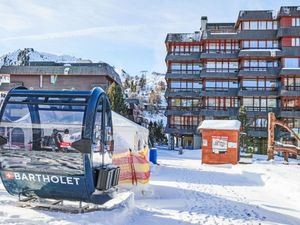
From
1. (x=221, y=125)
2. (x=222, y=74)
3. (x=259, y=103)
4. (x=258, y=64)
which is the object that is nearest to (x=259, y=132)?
(x=259, y=103)

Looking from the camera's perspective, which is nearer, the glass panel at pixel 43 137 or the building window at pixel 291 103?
the glass panel at pixel 43 137

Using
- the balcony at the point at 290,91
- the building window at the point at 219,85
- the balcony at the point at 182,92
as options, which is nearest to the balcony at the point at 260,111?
the balcony at the point at 290,91

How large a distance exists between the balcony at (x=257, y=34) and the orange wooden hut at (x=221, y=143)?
2671 centimetres

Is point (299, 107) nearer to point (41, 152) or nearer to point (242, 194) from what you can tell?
point (242, 194)

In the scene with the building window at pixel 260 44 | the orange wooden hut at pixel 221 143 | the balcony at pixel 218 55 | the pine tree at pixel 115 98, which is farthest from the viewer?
the balcony at pixel 218 55

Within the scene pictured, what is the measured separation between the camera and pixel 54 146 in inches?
286

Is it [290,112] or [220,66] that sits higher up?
[220,66]

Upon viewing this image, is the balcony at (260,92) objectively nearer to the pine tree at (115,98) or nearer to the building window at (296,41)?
the building window at (296,41)

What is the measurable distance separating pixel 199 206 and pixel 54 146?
14.9 ft

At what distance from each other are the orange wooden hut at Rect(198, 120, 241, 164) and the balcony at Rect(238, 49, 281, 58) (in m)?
24.8

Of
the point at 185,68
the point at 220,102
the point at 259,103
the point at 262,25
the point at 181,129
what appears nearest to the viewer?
the point at 259,103

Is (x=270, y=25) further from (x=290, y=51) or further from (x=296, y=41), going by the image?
(x=290, y=51)

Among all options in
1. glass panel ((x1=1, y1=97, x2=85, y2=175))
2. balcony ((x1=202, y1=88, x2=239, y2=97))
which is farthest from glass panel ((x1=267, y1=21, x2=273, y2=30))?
glass panel ((x1=1, y1=97, x2=85, y2=175))

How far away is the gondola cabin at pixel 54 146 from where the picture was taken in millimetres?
7059
